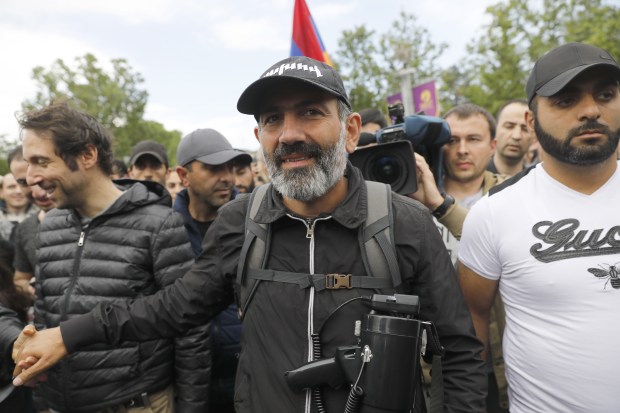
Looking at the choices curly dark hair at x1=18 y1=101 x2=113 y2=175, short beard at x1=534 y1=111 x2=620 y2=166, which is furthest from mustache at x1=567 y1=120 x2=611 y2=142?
curly dark hair at x1=18 y1=101 x2=113 y2=175

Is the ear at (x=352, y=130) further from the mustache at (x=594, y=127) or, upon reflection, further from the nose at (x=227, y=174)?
the nose at (x=227, y=174)

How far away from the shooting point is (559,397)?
1.76 m

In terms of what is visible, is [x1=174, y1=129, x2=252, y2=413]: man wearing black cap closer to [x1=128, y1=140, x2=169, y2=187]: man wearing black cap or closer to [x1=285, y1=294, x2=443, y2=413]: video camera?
[x1=128, y1=140, x2=169, y2=187]: man wearing black cap

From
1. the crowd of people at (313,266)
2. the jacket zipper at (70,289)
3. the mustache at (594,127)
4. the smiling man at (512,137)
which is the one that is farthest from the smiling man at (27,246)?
the smiling man at (512,137)

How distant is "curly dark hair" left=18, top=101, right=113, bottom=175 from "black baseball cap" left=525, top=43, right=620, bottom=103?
2.23m

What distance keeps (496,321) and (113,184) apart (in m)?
2.34

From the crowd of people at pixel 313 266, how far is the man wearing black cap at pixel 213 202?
1.38ft

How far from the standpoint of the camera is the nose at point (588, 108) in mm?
1813

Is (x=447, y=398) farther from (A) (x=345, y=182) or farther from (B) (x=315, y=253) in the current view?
(A) (x=345, y=182)

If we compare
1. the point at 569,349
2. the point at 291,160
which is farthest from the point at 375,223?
the point at 569,349

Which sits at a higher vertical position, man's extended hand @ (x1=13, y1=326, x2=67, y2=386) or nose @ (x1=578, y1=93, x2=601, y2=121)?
nose @ (x1=578, y1=93, x2=601, y2=121)

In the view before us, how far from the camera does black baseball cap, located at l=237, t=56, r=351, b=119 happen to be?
1.65 m

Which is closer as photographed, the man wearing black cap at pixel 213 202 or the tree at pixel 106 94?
the man wearing black cap at pixel 213 202

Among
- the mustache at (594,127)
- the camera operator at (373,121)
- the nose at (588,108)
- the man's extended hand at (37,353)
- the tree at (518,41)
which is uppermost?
the tree at (518,41)
